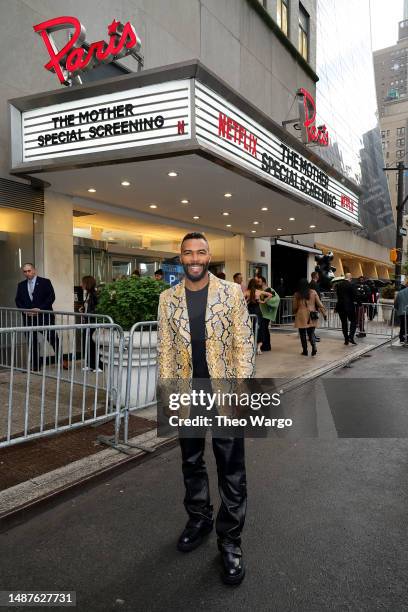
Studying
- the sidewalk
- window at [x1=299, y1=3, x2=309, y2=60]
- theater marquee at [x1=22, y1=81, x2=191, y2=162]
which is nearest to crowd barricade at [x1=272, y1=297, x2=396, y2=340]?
theater marquee at [x1=22, y1=81, x2=191, y2=162]

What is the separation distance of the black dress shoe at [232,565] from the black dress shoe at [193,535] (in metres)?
0.28

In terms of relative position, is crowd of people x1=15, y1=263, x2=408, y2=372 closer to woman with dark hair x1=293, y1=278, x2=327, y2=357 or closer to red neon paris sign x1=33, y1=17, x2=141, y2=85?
woman with dark hair x1=293, y1=278, x2=327, y2=357

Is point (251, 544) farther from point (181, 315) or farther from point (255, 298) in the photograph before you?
point (255, 298)

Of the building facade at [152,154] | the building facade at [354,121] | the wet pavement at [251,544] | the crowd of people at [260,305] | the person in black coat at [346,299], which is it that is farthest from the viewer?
the building facade at [354,121]

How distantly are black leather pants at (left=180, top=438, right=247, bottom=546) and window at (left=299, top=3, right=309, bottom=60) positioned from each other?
21540mm

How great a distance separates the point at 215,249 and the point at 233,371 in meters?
15.7

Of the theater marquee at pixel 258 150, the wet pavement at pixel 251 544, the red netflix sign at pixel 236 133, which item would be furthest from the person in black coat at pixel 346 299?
the wet pavement at pixel 251 544

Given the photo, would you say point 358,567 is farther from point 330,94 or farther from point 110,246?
point 330,94

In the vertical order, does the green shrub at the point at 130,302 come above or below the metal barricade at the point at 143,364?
above

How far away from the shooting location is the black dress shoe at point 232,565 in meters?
2.48

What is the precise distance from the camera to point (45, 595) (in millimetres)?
2426

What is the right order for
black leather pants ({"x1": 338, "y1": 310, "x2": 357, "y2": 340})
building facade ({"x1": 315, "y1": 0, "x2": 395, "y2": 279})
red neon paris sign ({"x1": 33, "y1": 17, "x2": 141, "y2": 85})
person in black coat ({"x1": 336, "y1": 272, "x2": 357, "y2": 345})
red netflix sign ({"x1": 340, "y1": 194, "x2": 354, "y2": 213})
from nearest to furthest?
1. red neon paris sign ({"x1": 33, "y1": 17, "x2": 141, "y2": 85})
2. person in black coat ({"x1": 336, "y1": 272, "x2": 357, "y2": 345})
3. black leather pants ({"x1": 338, "y1": 310, "x2": 357, "y2": 340})
4. red netflix sign ({"x1": 340, "y1": 194, "x2": 354, "y2": 213})
5. building facade ({"x1": 315, "y1": 0, "x2": 395, "y2": 279})

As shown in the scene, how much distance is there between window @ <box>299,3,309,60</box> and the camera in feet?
66.0

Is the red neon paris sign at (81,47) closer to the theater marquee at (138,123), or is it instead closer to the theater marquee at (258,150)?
the theater marquee at (138,123)
